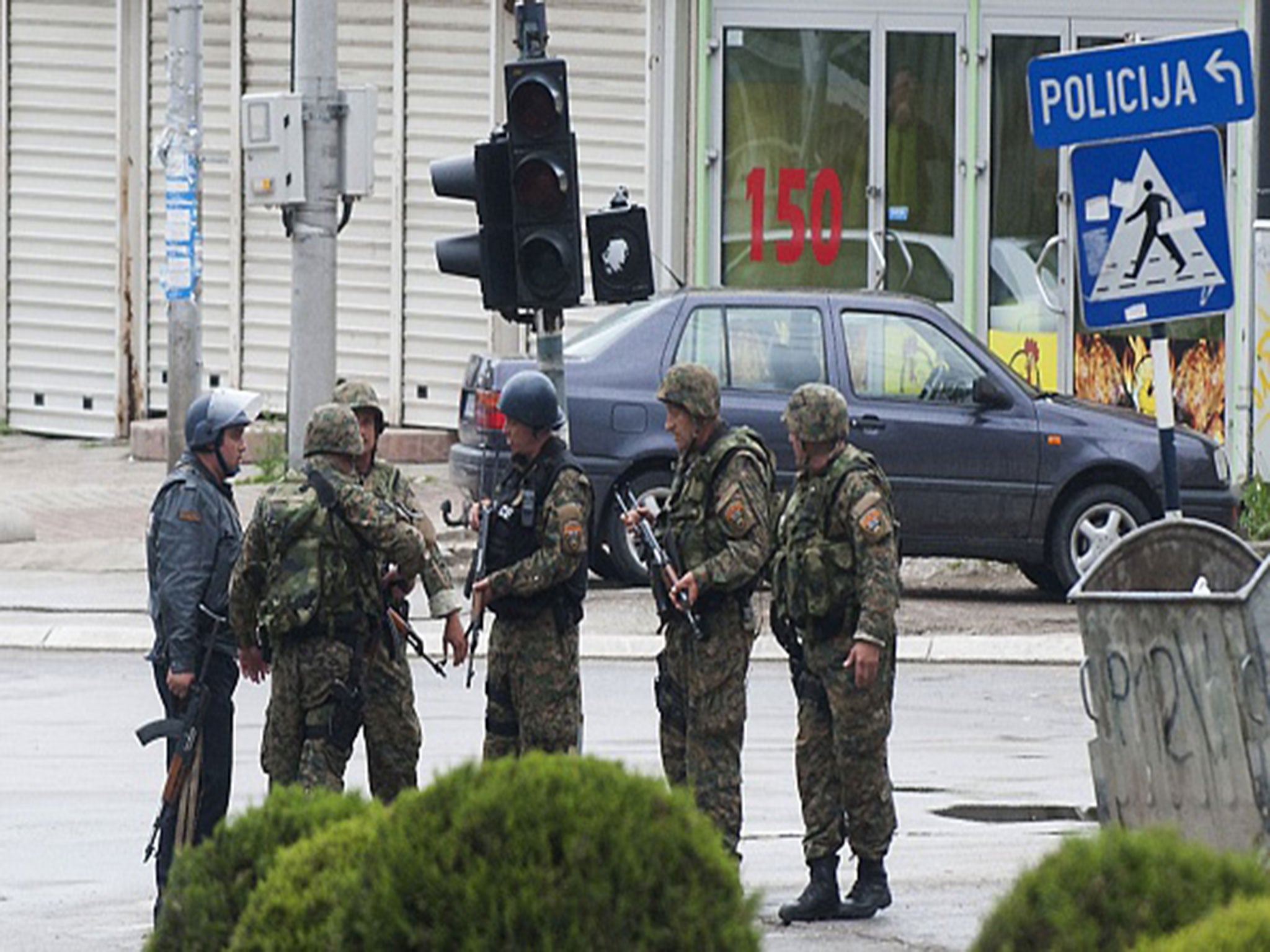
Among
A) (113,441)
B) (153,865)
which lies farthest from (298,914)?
(113,441)

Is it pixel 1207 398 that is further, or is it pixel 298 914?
pixel 1207 398

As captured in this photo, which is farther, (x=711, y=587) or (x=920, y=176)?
(x=920, y=176)

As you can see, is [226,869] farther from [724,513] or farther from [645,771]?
[724,513]

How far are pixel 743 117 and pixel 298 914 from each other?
1686cm

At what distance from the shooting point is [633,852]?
4535 mm

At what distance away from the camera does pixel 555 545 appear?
9391 millimetres

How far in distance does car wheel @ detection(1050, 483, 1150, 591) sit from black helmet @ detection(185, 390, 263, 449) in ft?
27.3

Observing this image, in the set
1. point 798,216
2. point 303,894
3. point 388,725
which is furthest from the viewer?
point 798,216

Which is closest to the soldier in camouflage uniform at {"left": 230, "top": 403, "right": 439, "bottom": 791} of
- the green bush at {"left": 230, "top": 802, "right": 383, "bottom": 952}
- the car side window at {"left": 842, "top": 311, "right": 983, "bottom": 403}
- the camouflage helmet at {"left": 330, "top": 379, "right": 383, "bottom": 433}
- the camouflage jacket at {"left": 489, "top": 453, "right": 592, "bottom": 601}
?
the camouflage jacket at {"left": 489, "top": 453, "right": 592, "bottom": 601}

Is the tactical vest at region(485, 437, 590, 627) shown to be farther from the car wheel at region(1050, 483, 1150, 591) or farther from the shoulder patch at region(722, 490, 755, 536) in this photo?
the car wheel at region(1050, 483, 1150, 591)

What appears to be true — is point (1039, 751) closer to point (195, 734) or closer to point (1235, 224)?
point (195, 734)

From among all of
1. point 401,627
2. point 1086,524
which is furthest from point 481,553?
point 1086,524

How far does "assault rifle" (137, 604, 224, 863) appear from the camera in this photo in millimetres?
8984

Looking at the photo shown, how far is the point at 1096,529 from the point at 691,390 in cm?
765
